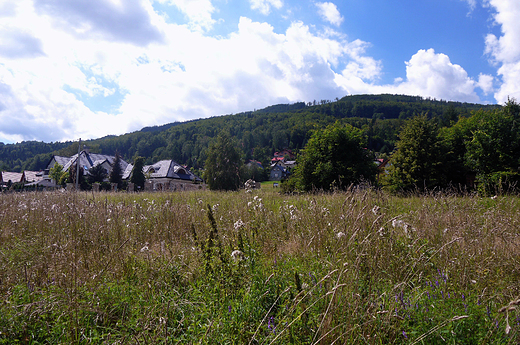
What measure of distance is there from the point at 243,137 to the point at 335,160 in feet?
322

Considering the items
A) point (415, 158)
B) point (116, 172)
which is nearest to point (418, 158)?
point (415, 158)

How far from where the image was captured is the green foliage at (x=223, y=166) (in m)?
37.8

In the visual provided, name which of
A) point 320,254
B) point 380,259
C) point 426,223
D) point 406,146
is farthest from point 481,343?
point 406,146

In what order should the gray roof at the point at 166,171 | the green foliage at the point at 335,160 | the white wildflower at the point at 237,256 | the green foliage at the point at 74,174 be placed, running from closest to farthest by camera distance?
1. the white wildflower at the point at 237,256
2. the green foliage at the point at 74,174
3. the green foliage at the point at 335,160
4. the gray roof at the point at 166,171

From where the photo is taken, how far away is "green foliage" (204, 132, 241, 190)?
37.8 m

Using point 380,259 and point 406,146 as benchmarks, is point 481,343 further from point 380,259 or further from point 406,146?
point 406,146

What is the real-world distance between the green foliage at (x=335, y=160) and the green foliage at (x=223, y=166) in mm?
17024

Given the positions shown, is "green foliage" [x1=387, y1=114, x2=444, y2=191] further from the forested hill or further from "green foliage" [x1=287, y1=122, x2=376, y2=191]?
the forested hill

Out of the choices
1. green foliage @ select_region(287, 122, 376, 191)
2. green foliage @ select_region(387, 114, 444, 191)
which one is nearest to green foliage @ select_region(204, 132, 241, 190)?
green foliage @ select_region(287, 122, 376, 191)

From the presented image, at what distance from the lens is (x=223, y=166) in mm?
38500

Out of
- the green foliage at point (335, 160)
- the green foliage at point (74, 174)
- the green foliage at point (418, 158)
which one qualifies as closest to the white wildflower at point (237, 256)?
the green foliage at point (335, 160)

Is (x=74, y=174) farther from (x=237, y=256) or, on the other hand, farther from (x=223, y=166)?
(x=237, y=256)

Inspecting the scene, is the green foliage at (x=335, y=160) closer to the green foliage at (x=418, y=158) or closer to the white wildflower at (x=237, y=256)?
the green foliage at (x=418, y=158)

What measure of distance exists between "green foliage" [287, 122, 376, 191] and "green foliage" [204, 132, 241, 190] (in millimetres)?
17024
